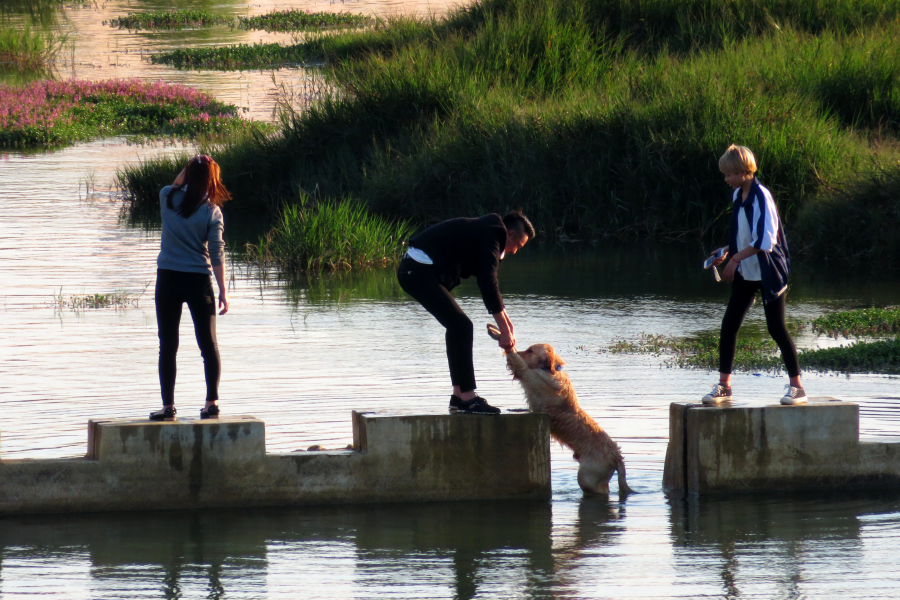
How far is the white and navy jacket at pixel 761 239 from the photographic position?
790 cm

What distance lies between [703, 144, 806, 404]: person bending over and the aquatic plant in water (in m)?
25.2

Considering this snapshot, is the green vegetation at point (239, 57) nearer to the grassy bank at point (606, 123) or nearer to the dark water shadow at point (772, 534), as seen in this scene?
the grassy bank at point (606, 123)

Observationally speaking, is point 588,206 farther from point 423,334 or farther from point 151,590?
point 151,590

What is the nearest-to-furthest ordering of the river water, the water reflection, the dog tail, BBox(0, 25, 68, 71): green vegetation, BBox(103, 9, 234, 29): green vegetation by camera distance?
the water reflection, the river water, the dog tail, BBox(0, 25, 68, 71): green vegetation, BBox(103, 9, 234, 29): green vegetation

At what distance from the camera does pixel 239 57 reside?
161 feet

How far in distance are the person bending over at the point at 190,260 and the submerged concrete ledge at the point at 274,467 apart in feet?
0.94

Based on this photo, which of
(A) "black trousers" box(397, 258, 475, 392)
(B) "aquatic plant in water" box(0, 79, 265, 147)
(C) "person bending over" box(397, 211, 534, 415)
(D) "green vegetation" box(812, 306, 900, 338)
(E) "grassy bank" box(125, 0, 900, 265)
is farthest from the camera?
(B) "aquatic plant in water" box(0, 79, 265, 147)

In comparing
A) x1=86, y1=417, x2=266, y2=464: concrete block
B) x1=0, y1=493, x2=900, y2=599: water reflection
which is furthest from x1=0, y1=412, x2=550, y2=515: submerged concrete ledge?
x1=0, y1=493, x2=900, y2=599: water reflection

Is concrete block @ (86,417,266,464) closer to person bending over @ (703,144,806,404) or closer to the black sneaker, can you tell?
the black sneaker

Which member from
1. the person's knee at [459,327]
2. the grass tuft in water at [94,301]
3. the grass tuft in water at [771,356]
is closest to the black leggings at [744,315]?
the person's knee at [459,327]

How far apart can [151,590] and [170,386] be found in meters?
1.61

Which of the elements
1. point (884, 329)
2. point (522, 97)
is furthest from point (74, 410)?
point (522, 97)

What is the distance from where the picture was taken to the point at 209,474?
→ 7.91 m

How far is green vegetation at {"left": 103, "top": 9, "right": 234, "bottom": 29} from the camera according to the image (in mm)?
62281
